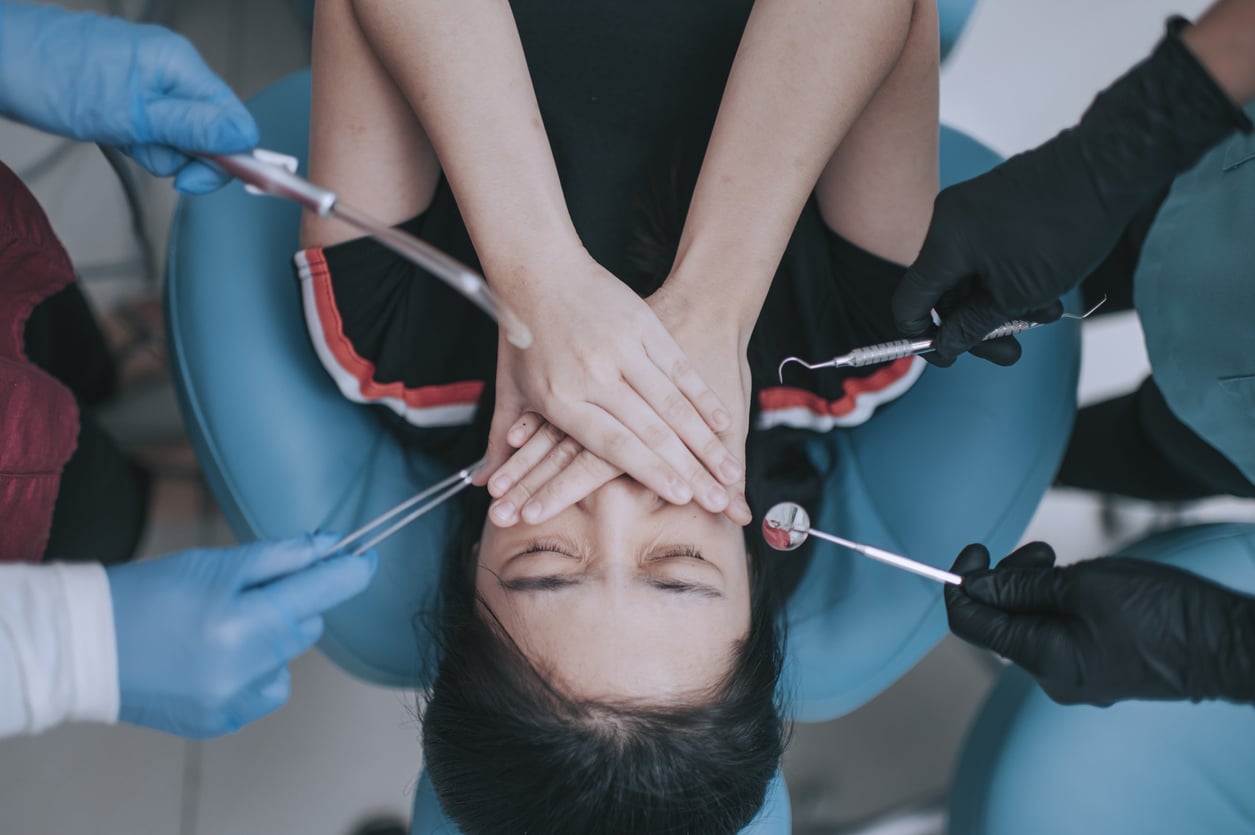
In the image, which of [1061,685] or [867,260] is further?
[867,260]

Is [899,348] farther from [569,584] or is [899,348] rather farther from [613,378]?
[569,584]

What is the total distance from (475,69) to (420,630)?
67cm

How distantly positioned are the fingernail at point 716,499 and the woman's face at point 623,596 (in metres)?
0.02

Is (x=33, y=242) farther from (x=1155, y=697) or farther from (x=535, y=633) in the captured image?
(x=1155, y=697)

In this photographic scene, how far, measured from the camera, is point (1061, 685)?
87 centimetres

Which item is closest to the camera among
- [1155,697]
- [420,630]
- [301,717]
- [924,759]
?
[1155,697]

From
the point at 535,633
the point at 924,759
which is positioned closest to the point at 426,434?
the point at 535,633

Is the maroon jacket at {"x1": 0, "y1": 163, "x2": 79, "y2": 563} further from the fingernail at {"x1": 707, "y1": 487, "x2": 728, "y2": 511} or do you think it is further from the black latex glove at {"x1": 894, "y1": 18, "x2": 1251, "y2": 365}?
the black latex glove at {"x1": 894, "y1": 18, "x2": 1251, "y2": 365}

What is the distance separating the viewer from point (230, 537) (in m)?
1.67

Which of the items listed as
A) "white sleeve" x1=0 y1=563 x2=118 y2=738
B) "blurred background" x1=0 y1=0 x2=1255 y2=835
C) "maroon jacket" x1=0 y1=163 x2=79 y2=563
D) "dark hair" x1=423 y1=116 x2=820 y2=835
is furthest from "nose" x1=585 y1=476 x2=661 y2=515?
"blurred background" x1=0 y1=0 x2=1255 y2=835

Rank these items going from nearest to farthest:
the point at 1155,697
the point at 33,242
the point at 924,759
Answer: the point at 1155,697 → the point at 33,242 → the point at 924,759

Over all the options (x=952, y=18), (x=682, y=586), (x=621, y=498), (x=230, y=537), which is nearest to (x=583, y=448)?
(x=621, y=498)

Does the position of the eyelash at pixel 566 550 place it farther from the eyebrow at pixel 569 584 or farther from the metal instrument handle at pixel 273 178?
the metal instrument handle at pixel 273 178

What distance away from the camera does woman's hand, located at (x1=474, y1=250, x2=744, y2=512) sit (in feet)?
2.96
